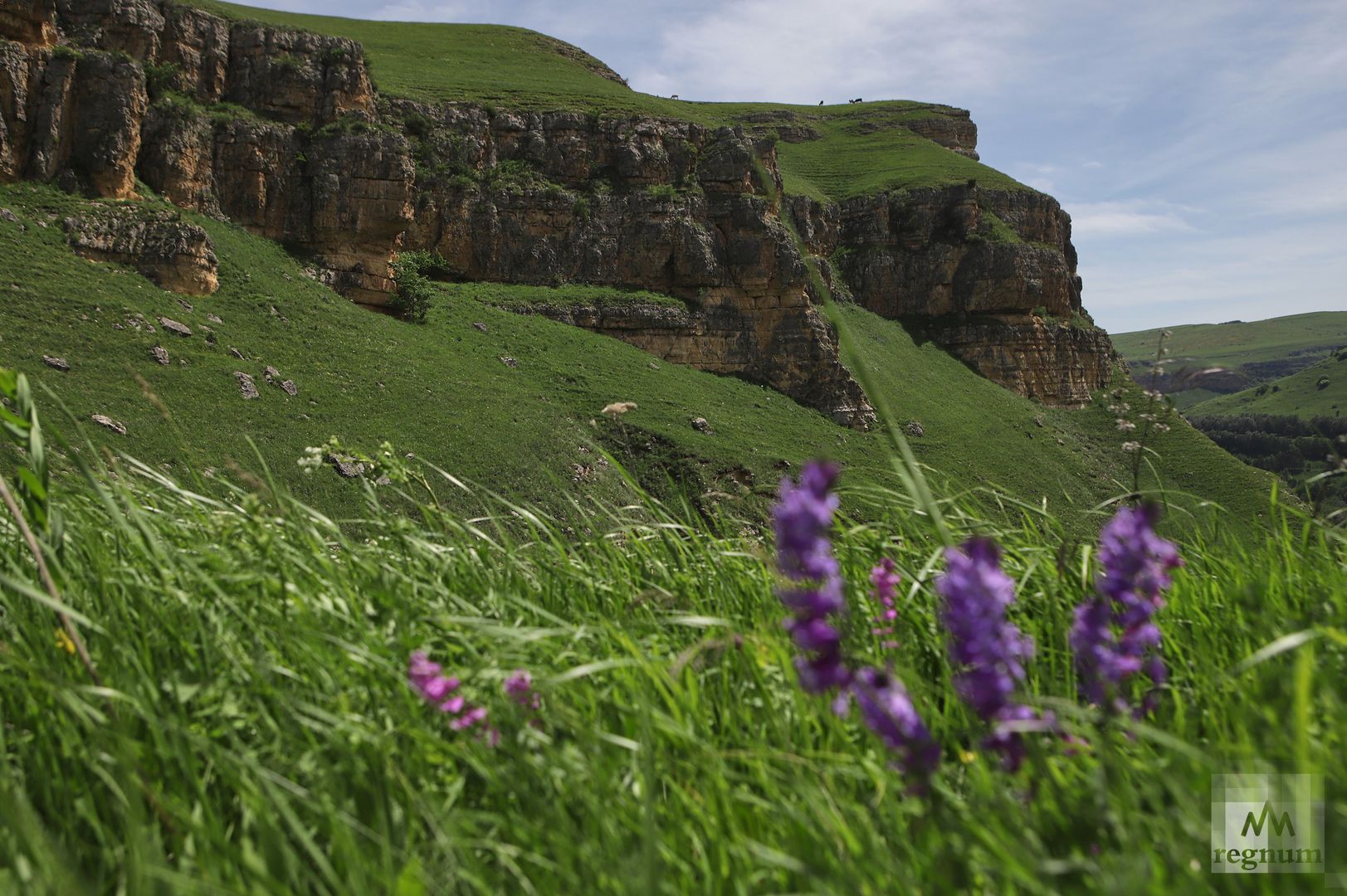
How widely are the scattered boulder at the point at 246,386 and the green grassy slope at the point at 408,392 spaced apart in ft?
0.80

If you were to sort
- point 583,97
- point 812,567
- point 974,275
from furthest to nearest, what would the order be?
point 974,275
point 583,97
point 812,567

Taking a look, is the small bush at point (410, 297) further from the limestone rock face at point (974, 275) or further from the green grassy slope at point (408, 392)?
the limestone rock face at point (974, 275)

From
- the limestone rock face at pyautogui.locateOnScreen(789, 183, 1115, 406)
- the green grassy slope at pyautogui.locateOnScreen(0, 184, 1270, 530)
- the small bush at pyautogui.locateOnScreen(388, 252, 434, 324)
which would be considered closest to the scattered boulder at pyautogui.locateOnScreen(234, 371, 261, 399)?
the green grassy slope at pyautogui.locateOnScreen(0, 184, 1270, 530)

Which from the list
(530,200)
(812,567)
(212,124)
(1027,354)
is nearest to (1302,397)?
(1027,354)

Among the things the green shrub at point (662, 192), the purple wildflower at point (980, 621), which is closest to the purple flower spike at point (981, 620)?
the purple wildflower at point (980, 621)

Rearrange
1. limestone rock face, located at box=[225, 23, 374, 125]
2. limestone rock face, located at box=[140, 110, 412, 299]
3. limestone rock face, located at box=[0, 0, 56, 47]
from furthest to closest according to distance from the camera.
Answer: limestone rock face, located at box=[225, 23, 374, 125]
limestone rock face, located at box=[140, 110, 412, 299]
limestone rock face, located at box=[0, 0, 56, 47]

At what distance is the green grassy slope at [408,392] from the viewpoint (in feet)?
84.5

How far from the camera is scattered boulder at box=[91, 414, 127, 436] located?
23.4 m

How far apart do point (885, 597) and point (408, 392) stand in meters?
34.0

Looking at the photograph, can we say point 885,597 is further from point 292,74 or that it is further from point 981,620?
point 292,74

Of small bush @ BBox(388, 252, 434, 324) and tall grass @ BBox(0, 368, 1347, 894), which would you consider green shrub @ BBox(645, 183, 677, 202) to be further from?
tall grass @ BBox(0, 368, 1347, 894)

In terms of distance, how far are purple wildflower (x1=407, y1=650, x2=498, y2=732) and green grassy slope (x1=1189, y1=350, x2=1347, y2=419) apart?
6815 inches

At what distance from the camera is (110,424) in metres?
23.5
